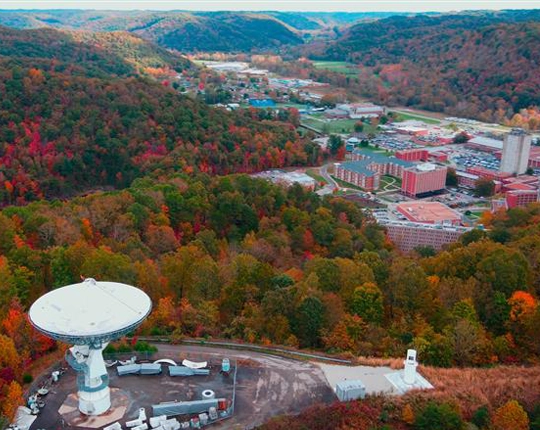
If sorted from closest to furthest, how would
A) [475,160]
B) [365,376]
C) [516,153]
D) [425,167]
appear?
[365,376]
[425,167]
[516,153]
[475,160]

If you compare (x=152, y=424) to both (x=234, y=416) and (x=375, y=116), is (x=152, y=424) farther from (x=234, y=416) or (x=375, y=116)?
(x=375, y=116)

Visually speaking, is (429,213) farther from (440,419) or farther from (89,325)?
(89,325)

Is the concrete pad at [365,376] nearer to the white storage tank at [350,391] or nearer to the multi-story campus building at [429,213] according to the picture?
the white storage tank at [350,391]

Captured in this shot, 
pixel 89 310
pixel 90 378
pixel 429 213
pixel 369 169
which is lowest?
pixel 369 169

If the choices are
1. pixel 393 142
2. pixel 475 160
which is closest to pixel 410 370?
pixel 475 160

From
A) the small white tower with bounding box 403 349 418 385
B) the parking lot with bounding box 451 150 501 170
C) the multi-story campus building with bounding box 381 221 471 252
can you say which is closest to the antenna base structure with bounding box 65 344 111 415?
the small white tower with bounding box 403 349 418 385

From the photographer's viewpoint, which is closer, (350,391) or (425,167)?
(350,391)

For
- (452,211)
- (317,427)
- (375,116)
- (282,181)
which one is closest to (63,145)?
(282,181)
